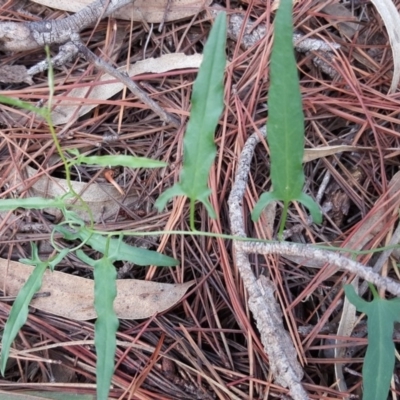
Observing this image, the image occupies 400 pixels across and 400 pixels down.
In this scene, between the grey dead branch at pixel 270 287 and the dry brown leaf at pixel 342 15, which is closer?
the grey dead branch at pixel 270 287

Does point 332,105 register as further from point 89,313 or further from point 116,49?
point 89,313

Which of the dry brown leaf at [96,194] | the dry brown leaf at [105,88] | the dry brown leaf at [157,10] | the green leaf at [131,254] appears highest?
the dry brown leaf at [157,10]

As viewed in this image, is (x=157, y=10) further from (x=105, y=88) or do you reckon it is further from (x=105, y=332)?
(x=105, y=332)

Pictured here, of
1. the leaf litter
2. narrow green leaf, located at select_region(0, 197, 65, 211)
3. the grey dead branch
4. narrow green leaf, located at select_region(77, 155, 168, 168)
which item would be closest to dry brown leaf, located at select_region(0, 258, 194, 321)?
the leaf litter

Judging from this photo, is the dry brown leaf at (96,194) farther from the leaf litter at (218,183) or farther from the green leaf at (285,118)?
the green leaf at (285,118)

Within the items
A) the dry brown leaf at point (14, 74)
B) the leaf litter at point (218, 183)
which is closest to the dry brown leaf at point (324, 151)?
the leaf litter at point (218, 183)

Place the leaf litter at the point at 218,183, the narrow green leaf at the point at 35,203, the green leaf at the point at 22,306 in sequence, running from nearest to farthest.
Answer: the narrow green leaf at the point at 35,203
the green leaf at the point at 22,306
the leaf litter at the point at 218,183

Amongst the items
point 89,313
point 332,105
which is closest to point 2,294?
point 89,313
